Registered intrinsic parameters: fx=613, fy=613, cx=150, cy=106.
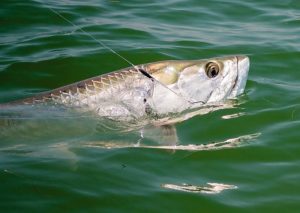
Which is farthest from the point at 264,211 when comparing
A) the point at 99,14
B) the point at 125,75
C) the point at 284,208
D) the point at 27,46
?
the point at 99,14

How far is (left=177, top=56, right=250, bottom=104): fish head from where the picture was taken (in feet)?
17.3

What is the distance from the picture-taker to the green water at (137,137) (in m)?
3.94

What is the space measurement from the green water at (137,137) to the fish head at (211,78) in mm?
186

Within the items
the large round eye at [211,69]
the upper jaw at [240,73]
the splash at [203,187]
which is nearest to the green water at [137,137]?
the splash at [203,187]

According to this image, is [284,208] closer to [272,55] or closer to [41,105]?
[41,105]

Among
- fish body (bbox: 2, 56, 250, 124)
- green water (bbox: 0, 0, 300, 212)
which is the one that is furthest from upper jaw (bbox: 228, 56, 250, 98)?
green water (bbox: 0, 0, 300, 212)

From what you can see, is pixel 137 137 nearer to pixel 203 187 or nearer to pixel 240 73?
pixel 203 187

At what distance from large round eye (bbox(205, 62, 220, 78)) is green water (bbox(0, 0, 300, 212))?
0.33m

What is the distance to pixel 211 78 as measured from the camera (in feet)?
17.5

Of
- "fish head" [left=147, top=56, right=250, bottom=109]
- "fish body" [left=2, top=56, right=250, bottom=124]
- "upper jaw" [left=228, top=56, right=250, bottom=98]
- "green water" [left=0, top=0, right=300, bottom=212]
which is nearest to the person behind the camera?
"green water" [left=0, top=0, right=300, bottom=212]

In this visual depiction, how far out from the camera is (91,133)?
189 inches

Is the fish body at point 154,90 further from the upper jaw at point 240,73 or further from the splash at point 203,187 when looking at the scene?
the splash at point 203,187

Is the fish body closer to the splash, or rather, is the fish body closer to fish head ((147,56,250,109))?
fish head ((147,56,250,109))

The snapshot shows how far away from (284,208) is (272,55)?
3373 mm
